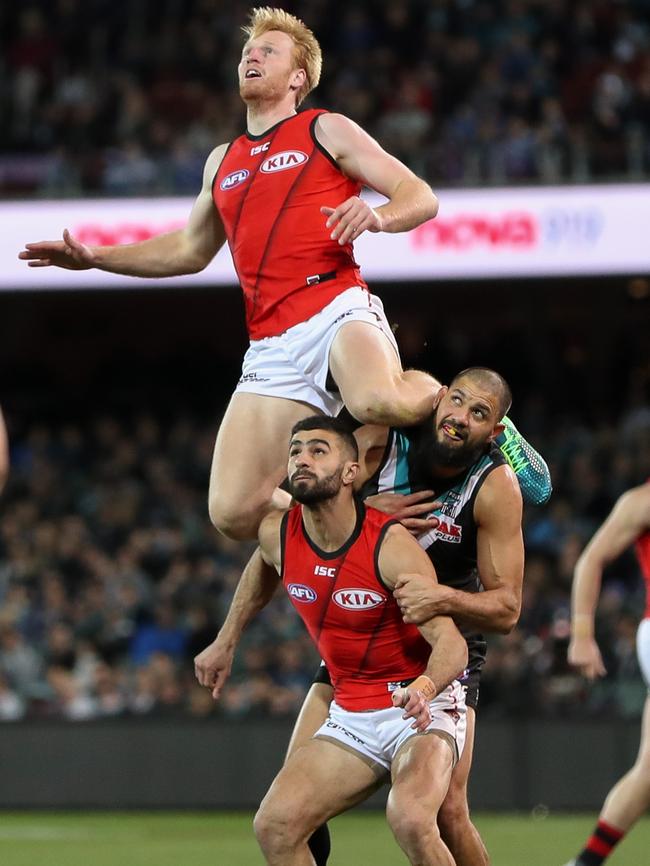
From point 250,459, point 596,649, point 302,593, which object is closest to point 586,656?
point 596,649

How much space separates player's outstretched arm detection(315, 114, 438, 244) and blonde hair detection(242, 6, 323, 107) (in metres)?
0.23

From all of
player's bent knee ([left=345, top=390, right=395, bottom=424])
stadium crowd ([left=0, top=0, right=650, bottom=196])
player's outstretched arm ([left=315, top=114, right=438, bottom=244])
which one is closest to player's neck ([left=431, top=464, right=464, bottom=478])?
player's bent knee ([left=345, top=390, right=395, bottom=424])

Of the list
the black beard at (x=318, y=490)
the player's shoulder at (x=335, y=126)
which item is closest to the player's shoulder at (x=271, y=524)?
the black beard at (x=318, y=490)

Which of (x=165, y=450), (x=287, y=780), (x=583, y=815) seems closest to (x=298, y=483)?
(x=287, y=780)

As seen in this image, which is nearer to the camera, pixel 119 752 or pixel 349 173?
pixel 349 173

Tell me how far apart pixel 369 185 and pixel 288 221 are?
0.31 m

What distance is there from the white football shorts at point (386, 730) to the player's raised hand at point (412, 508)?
0.56m

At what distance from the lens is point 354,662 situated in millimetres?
5574

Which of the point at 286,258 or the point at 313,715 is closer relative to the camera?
the point at 286,258

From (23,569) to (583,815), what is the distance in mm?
5468

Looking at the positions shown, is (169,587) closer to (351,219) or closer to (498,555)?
(498,555)

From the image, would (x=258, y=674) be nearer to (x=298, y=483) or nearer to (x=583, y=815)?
(x=583, y=815)

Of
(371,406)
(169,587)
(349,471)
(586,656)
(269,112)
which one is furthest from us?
(169,587)

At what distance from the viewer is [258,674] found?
1192 cm
